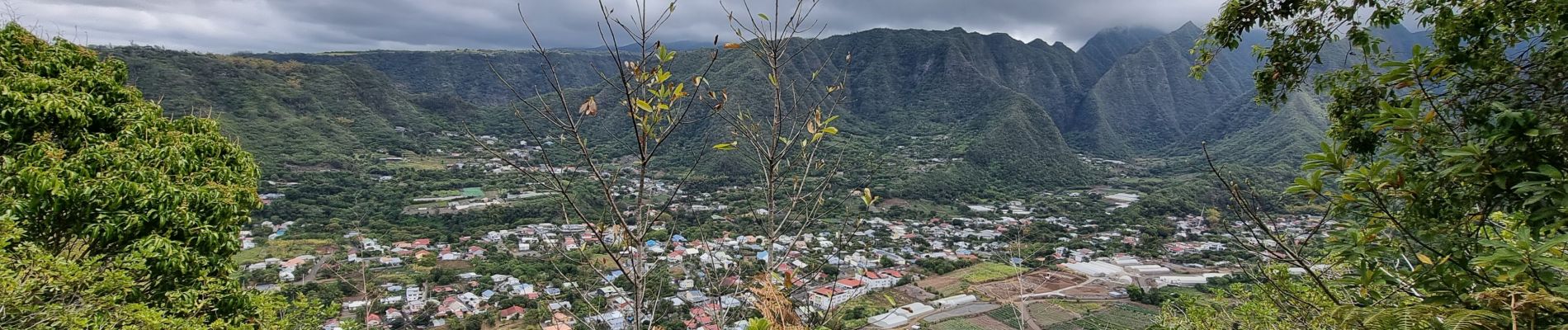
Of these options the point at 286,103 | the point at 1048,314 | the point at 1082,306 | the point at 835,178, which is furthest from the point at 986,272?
the point at 286,103

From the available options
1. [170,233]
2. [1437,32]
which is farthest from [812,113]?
[170,233]

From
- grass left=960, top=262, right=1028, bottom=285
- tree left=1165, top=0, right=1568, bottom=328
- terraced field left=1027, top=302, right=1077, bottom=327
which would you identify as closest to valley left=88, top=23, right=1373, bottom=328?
terraced field left=1027, top=302, right=1077, bottom=327

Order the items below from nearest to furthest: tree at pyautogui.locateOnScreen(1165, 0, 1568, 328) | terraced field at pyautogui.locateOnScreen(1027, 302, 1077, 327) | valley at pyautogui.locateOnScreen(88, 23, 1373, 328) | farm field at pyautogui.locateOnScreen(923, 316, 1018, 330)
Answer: tree at pyautogui.locateOnScreen(1165, 0, 1568, 328), valley at pyautogui.locateOnScreen(88, 23, 1373, 328), farm field at pyautogui.locateOnScreen(923, 316, 1018, 330), terraced field at pyautogui.locateOnScreen(1027, 302, 1077, 327)

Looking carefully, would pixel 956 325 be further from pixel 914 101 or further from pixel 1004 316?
pixel 914 101

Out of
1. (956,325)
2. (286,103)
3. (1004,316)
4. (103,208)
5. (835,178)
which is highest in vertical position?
(103,208)

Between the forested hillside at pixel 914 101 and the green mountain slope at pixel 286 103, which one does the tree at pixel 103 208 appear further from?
the green mountain slope at pixel 286 103

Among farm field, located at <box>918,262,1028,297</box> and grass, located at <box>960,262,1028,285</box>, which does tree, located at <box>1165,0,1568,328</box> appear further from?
grass, located at <box>960,262,1028,285</box>

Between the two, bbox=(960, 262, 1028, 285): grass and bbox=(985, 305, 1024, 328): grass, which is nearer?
bbox=(985, 305, 1024, 328): grass

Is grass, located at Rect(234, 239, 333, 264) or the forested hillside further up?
the forested hillside
